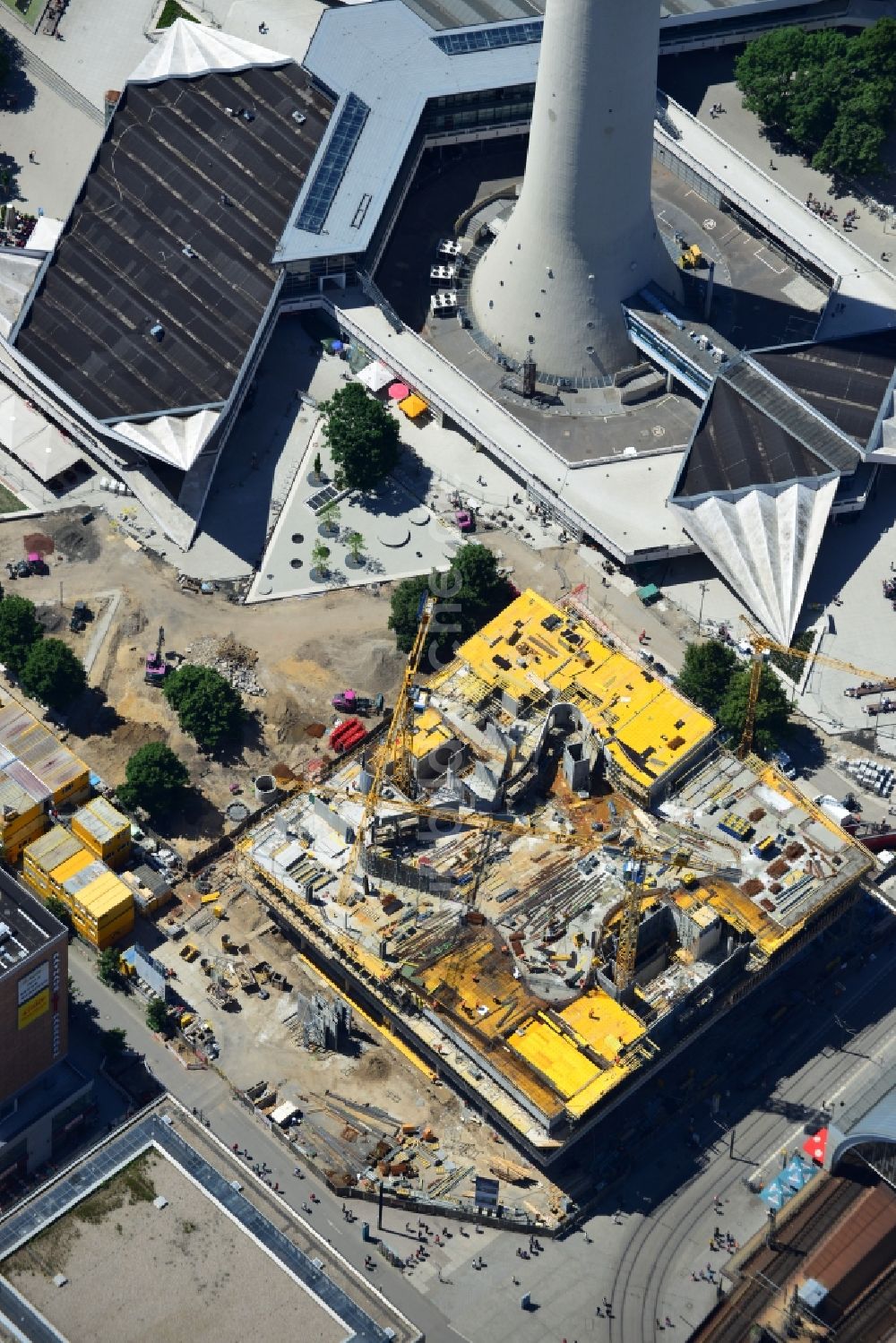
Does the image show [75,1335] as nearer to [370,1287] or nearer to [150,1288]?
[150,1288]

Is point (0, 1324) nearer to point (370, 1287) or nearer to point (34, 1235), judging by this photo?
point (34, 1235)

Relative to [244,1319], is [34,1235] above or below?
above

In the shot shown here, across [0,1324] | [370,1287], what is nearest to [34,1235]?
[0,1324]

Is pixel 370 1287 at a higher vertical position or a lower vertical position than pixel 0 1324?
lower

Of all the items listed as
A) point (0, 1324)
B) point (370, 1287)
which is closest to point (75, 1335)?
point (0, 1324)
